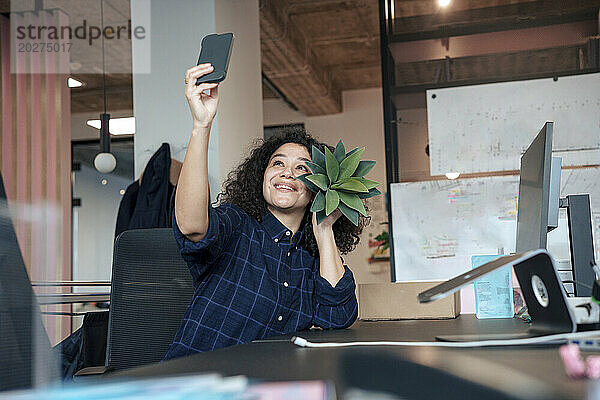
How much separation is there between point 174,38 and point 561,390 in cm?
321

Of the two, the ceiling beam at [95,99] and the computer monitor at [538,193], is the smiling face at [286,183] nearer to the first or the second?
the computer monitor at [538,193]

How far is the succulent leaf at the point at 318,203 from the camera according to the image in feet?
5.33

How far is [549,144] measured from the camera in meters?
1.35

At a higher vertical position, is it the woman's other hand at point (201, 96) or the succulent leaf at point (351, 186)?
the woman's other hand at point (201, 96)

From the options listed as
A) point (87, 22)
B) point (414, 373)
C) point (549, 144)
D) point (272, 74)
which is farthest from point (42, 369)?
point (272, 74)

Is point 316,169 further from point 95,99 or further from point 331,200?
point 95,99

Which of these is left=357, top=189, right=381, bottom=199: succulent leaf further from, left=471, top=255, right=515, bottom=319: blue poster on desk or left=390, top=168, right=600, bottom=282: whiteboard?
left=390, top=168, right=600, bottom=282: whiteboard

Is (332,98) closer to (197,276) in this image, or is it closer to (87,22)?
(87,22)

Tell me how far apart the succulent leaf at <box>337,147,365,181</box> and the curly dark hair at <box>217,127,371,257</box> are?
0.42m

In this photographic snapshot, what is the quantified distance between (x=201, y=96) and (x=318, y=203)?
0.39 metres

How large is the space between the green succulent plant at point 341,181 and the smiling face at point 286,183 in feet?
0.93

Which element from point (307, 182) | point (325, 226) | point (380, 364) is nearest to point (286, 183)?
point (325, 226)

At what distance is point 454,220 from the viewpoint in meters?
3.48

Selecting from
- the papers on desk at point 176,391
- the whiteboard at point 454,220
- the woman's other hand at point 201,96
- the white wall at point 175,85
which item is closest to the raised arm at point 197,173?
the woman's other hand at point 201,96
